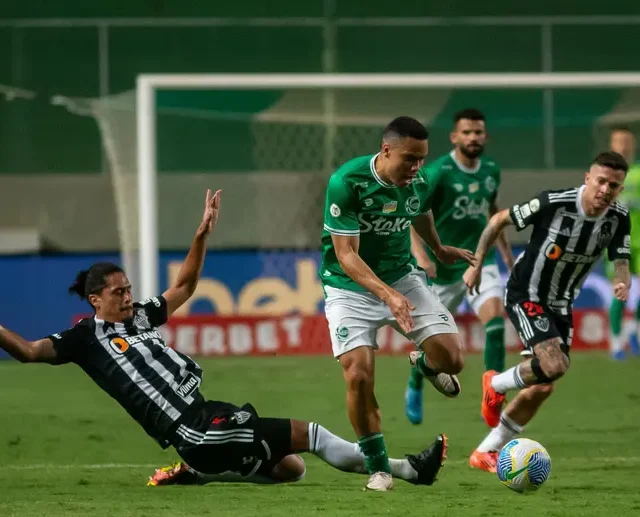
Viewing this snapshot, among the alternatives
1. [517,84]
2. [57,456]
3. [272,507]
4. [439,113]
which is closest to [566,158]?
[439,113]

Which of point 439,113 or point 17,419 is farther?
point 439,113

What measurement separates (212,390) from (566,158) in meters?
8.74

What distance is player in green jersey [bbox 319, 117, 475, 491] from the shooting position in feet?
23.0

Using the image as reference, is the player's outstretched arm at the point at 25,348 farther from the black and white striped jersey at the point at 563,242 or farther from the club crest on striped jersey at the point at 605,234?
the club crest on striped jersey at the point at 605,234

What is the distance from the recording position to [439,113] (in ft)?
57.5

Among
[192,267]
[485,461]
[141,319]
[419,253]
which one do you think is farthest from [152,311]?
[419,253]

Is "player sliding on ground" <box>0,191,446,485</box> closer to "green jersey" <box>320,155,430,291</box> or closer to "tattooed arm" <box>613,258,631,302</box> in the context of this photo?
"green jersey" <box>320,155,430,291</box>

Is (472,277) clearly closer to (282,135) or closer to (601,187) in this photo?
(601,187)

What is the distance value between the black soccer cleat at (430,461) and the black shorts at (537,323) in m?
1.31

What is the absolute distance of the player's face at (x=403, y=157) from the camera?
7.08 metres

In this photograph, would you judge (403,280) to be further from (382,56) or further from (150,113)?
(382,56)

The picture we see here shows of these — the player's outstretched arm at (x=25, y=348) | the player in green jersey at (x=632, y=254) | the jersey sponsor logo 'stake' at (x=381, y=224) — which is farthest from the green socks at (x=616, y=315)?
the player's outstretched arm at (x=25, y=348)

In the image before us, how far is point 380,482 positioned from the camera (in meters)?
6.96

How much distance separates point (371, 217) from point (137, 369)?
1488 mm
